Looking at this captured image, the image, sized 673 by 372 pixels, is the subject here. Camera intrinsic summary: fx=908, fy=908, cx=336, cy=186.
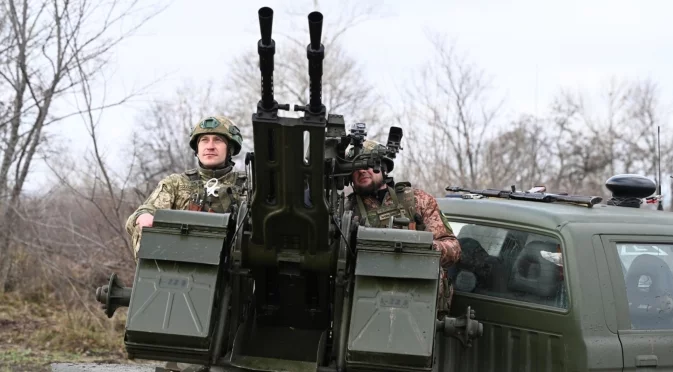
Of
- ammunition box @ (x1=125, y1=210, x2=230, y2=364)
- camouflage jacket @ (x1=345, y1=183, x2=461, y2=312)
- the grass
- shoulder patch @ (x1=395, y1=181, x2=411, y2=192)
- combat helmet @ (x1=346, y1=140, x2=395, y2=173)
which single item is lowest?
the grass

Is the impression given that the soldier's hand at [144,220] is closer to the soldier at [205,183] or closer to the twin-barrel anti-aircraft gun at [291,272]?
the soldier at [205,183]

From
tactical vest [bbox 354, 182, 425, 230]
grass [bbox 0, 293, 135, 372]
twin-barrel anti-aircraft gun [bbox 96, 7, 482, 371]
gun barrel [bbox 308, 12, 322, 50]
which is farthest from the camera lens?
grass [bbox 0, 293, 135, 372]

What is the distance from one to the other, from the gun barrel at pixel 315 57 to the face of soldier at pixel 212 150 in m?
1.80

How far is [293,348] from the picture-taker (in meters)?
5.00

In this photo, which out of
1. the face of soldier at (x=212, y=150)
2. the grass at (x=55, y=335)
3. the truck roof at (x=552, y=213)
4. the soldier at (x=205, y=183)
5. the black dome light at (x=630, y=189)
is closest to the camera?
the truck roof at (x=552, y=213)

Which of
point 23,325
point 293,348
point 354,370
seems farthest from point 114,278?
point 23,325

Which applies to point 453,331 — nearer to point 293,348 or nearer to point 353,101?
point 293,348

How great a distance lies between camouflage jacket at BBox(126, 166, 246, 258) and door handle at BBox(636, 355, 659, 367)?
236cm

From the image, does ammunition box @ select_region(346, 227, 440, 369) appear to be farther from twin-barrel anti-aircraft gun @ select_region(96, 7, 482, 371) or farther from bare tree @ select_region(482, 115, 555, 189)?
bare tree @ select_region(482, 115, 555, 189)

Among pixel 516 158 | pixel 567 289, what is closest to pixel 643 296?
pixel 567 289

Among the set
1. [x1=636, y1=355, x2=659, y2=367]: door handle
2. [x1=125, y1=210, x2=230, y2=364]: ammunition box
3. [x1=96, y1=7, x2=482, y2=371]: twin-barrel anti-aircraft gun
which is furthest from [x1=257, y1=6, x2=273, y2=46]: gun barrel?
[x1=636, y1=355, x2=659, y2=367]: door handle

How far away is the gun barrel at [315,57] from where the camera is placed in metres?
3.75

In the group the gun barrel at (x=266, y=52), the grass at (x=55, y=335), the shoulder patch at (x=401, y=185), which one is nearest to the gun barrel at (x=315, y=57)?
the gun barrel at (x=266, y=52)

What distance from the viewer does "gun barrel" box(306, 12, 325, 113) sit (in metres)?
3.75
